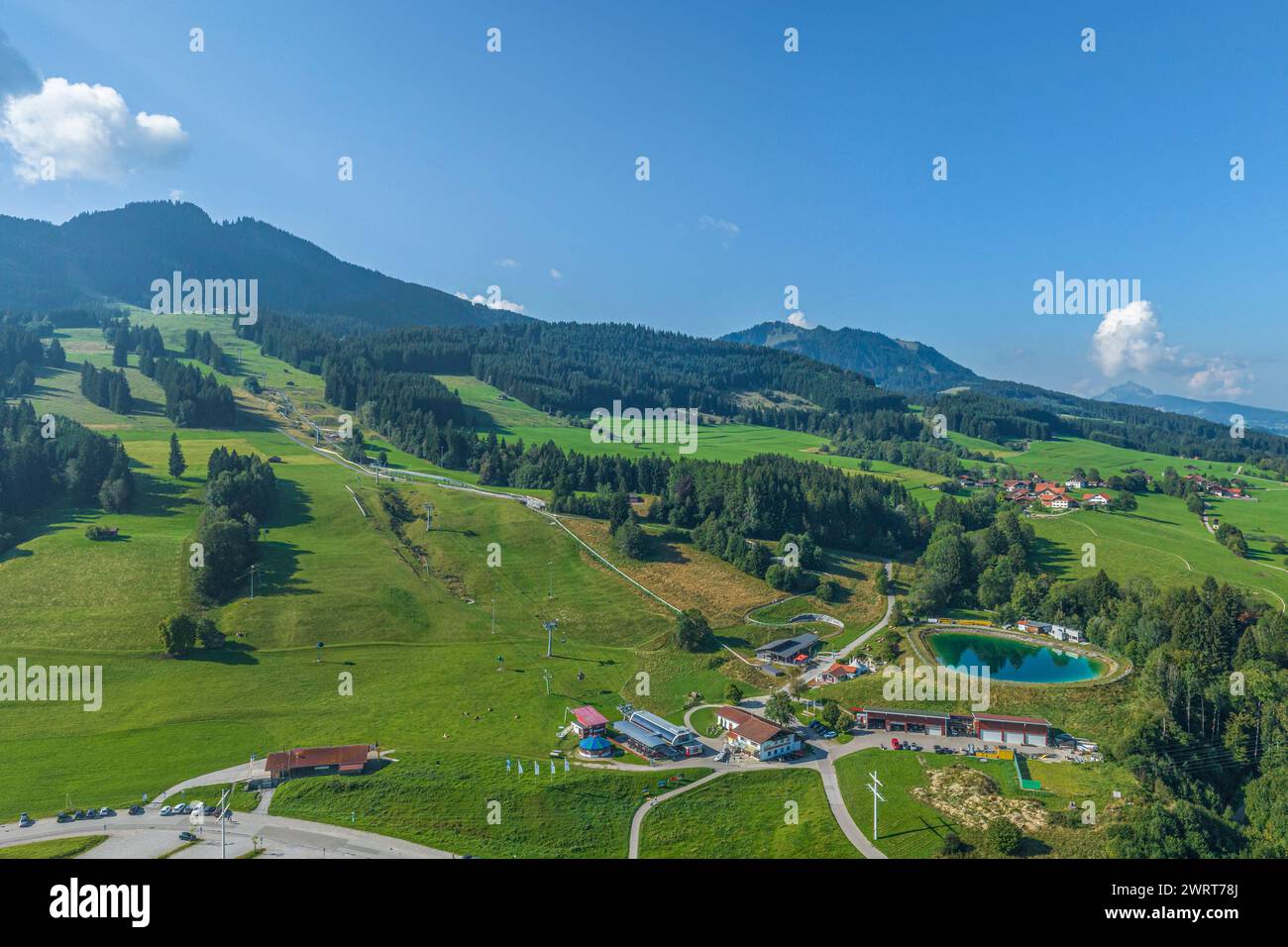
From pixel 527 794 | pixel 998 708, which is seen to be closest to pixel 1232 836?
pixel 998 708

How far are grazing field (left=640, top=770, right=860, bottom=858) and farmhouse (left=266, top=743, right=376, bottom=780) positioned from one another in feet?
61.3

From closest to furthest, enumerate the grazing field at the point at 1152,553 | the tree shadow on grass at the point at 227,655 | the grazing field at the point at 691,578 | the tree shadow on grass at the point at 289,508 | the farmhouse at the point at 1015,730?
the farmhouse at the point at 1015,730 → the tree shadow on grass at the point at 227,655 → the grazing field at the point at 691,578 → the grazing field at the point at 1152,553 → the tree shadow on grass at the point at 289,508

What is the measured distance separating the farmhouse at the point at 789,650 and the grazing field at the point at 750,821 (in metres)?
20.0

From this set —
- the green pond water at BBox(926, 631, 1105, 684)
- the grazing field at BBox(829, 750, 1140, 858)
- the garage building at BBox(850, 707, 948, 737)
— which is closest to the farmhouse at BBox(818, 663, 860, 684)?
the garage building at BBox(850, 707, 948, 737)

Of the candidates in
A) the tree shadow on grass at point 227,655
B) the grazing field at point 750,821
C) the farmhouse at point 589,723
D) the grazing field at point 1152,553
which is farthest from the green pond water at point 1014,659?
the tree shadow on grass at point 227,655

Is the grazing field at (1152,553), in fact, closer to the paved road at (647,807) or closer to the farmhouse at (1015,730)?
the farmhouse at (1015,730)

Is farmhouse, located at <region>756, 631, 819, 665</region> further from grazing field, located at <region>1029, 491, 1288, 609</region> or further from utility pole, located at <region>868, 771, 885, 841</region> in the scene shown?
grazing field, located at <region>1029, 491, 1288, 609</region>

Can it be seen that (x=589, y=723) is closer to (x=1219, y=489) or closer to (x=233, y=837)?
(x=233, y=837)

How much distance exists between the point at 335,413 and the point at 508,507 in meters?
79.0

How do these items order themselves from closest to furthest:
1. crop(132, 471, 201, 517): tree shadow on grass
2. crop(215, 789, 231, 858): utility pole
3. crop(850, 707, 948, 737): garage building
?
crop(215, 789, 231, 858): utility pole
crop(850, 707, 948, 737): garage building
crop(132, 471, 201, 517): tree shadow on grass

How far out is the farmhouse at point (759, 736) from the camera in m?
48.6

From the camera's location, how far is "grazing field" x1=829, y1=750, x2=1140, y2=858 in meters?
38.2

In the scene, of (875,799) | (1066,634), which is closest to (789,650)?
(875,799)

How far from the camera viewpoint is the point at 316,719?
52.4 metres
